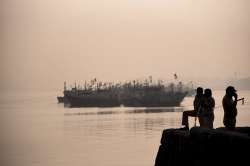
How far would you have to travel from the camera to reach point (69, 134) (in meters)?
15.8

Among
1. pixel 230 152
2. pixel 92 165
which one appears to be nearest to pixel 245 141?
pixel 230 152

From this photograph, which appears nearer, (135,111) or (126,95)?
(126,95)

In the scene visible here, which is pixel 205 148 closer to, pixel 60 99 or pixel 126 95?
pixel 60 99

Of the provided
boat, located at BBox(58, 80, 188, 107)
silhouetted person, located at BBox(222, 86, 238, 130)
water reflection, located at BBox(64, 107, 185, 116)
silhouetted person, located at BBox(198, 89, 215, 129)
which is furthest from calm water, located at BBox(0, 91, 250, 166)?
silhouetted person, located at BBox(222, 86, 238, 130)

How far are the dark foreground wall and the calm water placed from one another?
698 cm

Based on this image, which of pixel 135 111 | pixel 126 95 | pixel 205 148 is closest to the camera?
pixel 205 148

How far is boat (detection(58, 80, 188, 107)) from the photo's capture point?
1630cm

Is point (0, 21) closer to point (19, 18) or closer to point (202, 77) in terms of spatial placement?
point (19, 18)

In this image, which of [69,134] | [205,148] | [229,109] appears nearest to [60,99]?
[69,134]

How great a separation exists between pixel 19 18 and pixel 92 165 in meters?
3.51

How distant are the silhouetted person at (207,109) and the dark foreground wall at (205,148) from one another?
0.61 metres

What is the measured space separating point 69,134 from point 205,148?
9.55 meters

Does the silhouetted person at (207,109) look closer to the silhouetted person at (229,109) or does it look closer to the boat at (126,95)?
the silhouetted person at (229,109)

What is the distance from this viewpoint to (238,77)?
1598cm
